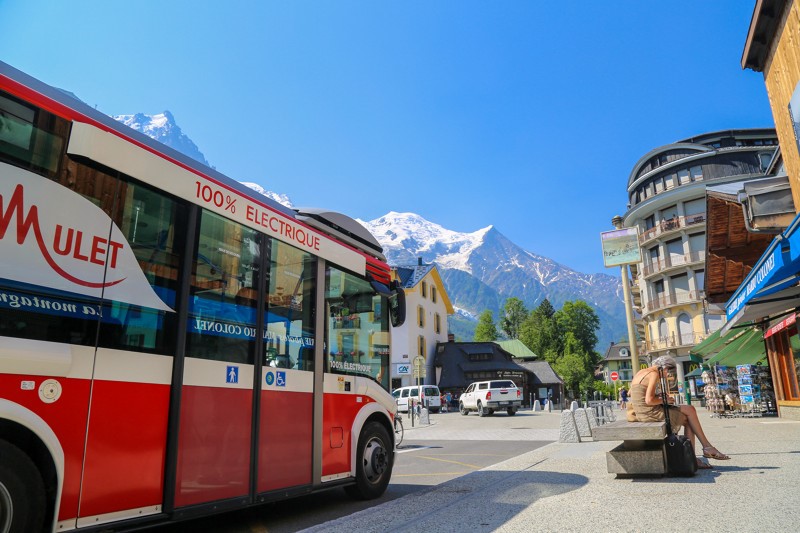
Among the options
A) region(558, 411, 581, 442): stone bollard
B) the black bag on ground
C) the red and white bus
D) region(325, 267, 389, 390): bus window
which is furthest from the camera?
region(558, 411, 581, 442): stone bollard

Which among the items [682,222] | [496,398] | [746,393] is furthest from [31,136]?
[682,222]

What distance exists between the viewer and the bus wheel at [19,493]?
3.04 meters

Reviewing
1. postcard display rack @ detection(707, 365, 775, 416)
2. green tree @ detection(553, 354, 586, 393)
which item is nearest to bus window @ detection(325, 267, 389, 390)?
postcard display rack @ detection(707, 365, 775, 416)

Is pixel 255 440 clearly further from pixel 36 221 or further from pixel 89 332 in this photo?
pixel 36 221

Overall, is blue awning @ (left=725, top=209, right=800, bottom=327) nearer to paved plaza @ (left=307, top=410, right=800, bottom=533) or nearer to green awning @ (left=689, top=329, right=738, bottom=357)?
paved plaza @ (left=307, top=410, right=800, bottom=533)

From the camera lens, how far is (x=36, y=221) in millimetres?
3453

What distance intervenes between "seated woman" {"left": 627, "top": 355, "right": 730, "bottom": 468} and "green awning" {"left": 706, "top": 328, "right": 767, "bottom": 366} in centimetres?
1589

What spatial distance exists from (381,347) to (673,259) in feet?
166

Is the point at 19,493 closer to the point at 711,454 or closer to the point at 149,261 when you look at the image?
the point at 149,261

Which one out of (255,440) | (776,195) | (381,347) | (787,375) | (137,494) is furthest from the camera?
(787,375)

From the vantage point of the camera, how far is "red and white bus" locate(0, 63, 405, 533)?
129 inches

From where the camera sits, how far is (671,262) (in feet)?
165

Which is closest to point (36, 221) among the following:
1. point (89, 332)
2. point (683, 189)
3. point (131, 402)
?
point (89, 332)

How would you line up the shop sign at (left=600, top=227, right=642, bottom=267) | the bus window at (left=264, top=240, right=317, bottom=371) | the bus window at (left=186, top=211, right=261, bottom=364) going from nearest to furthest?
1. the bus window at (left=186, top=211, right=261, bottom=364)
2. the bus window at (left=264, top=240, right=317, bottom=371)
3. the shop sign at (left=600, top=227, right=642, bottom=267)
